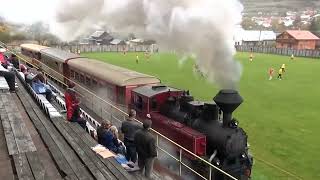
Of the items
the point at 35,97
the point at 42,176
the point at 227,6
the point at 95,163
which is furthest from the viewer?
the point at 35,97

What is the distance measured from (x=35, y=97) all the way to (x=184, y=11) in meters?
7.82

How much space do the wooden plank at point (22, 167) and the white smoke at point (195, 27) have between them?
22.3 feet

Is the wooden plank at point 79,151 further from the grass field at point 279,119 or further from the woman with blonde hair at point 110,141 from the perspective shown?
the grass field at point 279,119

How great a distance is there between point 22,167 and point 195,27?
713cm

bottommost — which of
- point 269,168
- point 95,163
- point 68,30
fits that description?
point 269,168

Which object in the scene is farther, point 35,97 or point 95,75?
point 95,75

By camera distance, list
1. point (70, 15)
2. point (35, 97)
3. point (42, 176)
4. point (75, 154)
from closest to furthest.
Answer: point (42, 176)
point (75, 154)
point (35, 97)
point (70, 15)

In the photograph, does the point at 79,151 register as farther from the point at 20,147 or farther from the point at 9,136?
the point at 9,136

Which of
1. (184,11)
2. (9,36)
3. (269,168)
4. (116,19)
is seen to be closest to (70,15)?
(116,19)

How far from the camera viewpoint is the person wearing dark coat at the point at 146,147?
8016 millimetres

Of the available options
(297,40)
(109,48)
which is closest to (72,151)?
(109,48)

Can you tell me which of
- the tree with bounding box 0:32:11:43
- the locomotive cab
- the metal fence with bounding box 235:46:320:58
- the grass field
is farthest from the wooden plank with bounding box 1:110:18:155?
the metal fence with bounding box 235:46:320:58

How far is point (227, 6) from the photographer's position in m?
11.8

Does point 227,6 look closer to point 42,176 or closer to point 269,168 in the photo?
point 269,168
